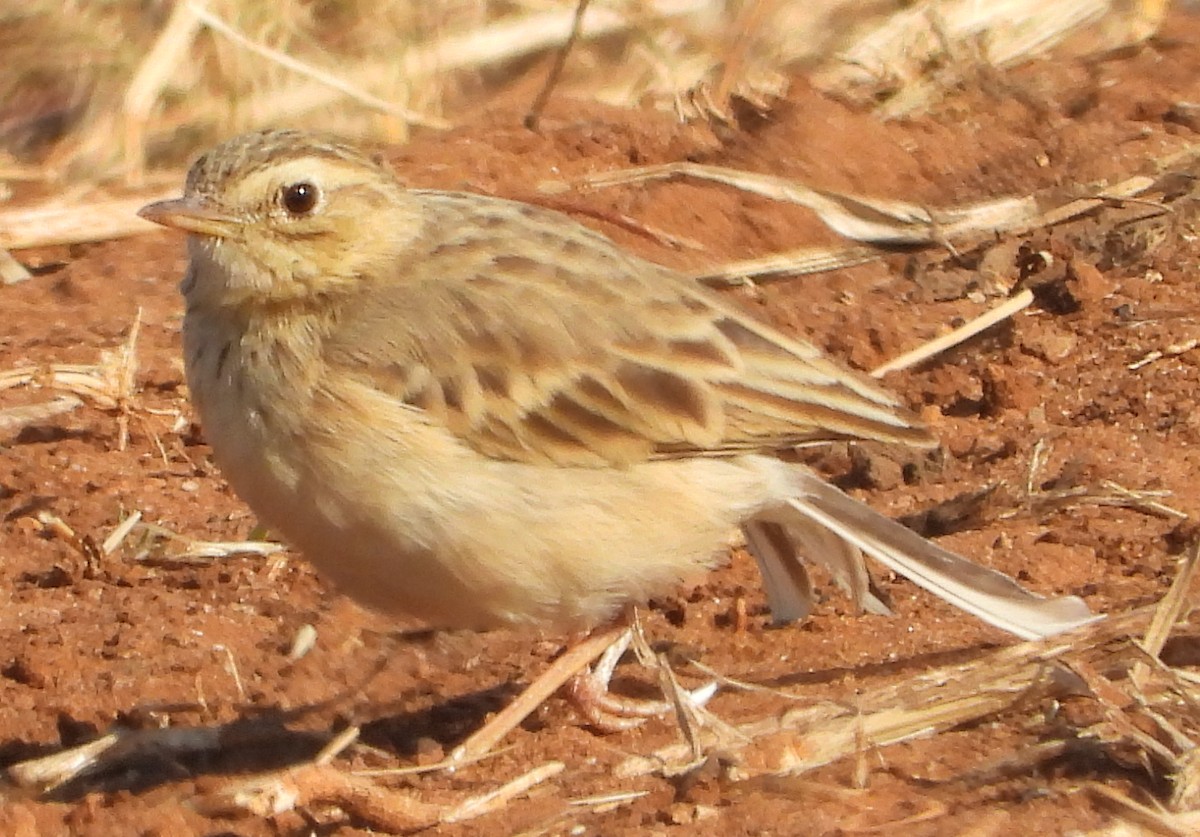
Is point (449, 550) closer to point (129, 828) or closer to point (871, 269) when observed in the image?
point (129, 828)

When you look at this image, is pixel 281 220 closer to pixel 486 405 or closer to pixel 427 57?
pixel 486 405

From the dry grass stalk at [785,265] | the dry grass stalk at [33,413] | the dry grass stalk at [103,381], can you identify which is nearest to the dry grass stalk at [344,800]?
the dry grass stalk at [103,381]

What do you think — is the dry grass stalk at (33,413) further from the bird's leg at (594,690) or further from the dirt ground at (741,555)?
the bird's leg at (594,690)

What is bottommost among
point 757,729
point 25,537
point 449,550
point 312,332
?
point 25,537

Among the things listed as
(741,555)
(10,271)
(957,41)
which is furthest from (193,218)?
(957,41)

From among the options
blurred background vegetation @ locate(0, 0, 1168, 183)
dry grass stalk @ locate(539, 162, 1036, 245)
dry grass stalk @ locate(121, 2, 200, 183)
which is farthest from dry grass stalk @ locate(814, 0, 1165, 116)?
dry grass stalk @ locate(121, 2, 200, 183)

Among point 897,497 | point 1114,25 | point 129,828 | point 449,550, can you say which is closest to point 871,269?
point 897,497
